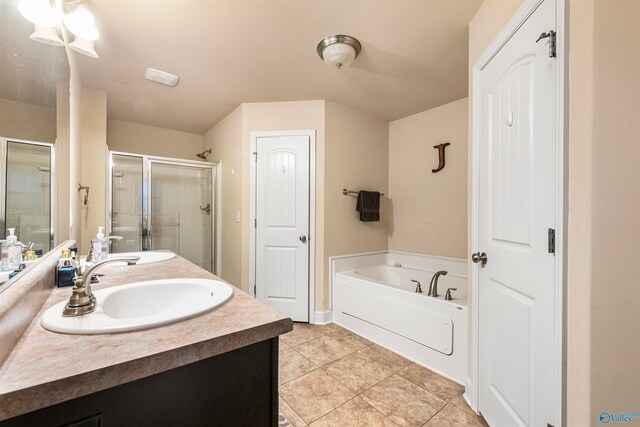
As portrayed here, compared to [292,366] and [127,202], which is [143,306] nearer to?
[292,366]

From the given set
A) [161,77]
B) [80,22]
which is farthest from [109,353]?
[161,77]

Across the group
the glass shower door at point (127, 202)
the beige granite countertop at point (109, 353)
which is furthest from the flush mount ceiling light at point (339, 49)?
the glass shower door at point (127, 202)

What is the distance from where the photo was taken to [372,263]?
3152 millimetres

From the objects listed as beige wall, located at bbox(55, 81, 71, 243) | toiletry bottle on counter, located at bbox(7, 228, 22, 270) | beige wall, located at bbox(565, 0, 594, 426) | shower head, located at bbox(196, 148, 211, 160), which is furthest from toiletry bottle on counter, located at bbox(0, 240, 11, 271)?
shower head, located at bbox(196, 148, 211, 160)

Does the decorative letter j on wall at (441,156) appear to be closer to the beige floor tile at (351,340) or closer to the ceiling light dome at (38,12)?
the beige floor tile at (351,340)

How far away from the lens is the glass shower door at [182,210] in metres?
3.17

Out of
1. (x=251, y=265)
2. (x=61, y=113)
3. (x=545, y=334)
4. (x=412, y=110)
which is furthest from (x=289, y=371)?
(x=412, y=110)

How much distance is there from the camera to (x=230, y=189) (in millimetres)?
3191

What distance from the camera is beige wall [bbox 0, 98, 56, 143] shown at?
0.66 metres

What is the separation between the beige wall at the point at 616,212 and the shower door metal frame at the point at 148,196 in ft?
11.0

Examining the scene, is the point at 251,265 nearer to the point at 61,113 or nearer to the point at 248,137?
the point at 248,137

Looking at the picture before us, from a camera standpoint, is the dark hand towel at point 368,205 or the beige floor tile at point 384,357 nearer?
the beige floor tile at point 384,357

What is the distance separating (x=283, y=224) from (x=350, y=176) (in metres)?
0.89

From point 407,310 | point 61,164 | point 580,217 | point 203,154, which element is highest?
point 203,154
